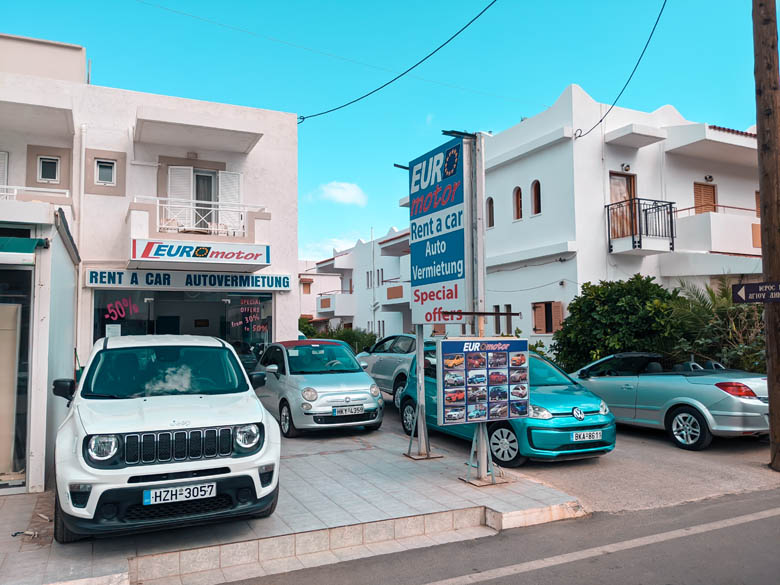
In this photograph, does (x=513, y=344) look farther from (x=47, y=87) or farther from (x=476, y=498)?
(x=47, y=87)

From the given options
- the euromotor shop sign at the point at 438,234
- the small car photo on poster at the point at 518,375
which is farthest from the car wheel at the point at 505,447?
the euromotor shop sign at the point at 438,234

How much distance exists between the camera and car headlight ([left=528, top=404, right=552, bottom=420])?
805 centimetres

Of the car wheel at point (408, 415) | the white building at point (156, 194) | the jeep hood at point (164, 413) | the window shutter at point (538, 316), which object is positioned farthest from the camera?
the window shutter at point (538, 316)

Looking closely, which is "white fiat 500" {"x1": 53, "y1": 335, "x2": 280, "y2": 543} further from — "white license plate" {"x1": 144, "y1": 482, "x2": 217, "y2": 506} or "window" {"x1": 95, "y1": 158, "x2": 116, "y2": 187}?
"window" {"x1": 95, "y1": 158, "x2": 116, "y2": 187}

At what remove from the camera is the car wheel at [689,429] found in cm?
919

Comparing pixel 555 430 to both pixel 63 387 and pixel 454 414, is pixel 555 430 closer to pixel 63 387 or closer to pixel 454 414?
pixel 454 414

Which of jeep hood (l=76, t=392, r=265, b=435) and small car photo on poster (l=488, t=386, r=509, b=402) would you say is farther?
small car photo on poster (l=488, t=386, r=509, b=402)

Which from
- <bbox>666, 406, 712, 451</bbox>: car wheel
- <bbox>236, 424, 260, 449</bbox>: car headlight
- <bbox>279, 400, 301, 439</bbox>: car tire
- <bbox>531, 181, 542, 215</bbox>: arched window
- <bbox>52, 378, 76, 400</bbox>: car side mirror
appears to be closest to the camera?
<bbox>236, 424, 260, 449</bbox>: car headlight

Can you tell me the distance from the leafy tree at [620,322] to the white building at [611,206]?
315 centimetres

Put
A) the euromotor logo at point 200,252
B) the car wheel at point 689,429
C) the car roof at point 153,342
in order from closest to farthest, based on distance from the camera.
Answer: the car roof at point 153,342 < the car wheel at point 689,429 < the euromotor logo at point 200,252

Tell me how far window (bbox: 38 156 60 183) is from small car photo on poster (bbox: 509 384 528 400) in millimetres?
12122

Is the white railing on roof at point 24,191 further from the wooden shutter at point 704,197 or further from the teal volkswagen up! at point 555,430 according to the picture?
the wooden shutter at point 704,197

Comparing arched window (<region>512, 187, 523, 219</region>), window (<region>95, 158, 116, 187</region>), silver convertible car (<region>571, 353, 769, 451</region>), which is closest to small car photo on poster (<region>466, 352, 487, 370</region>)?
silver convertible car (<region>571, 353, 769, 451</region>)

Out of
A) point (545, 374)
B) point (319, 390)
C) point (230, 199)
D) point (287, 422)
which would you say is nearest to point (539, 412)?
point (545, 374)
